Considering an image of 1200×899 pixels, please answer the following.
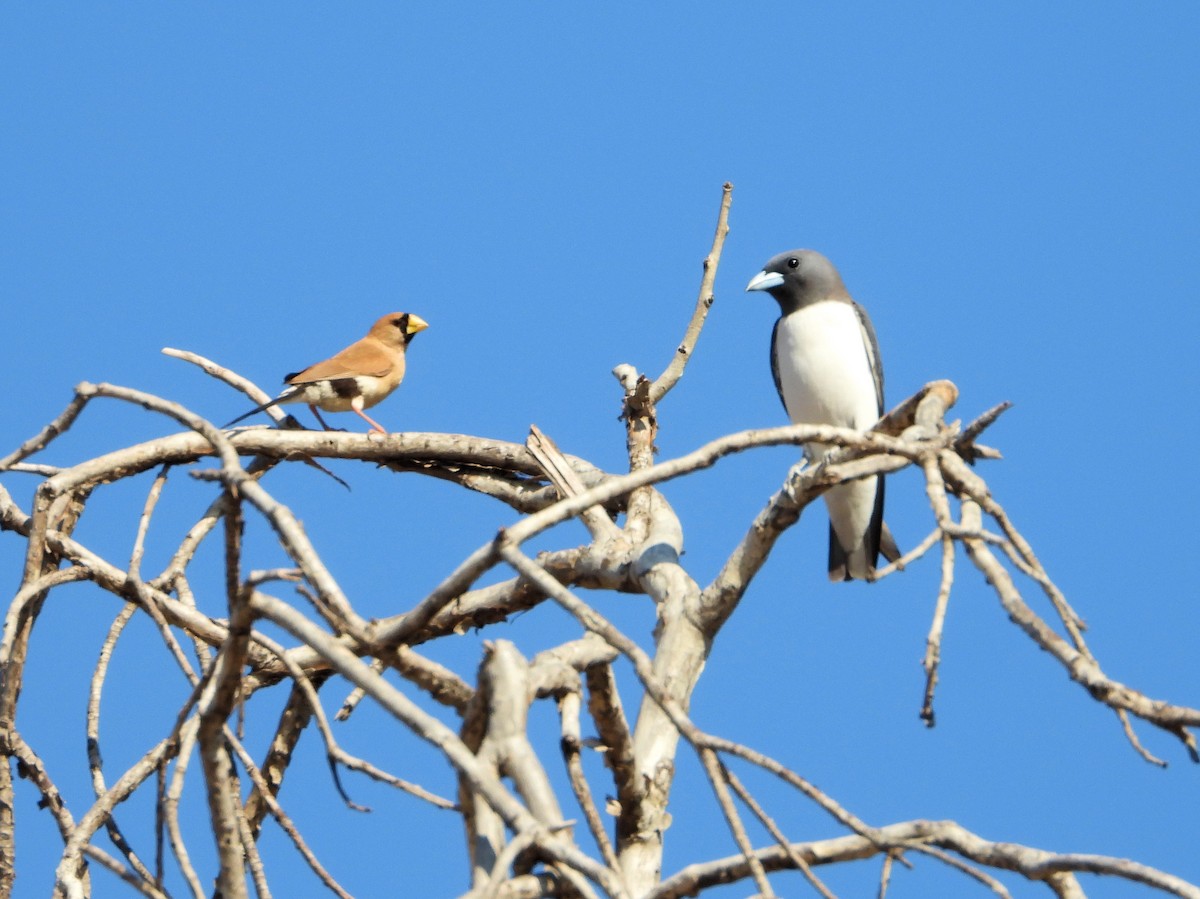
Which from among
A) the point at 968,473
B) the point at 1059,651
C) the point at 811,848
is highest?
the point at 968,473

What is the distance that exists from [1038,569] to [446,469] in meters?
3.36

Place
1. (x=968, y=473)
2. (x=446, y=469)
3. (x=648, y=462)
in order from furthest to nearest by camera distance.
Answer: (x=446, y=469)
(x=648, y=462)
(x=968, y=473)

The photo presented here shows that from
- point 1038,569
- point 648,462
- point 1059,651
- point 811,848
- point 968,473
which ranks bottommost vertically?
point 811,848

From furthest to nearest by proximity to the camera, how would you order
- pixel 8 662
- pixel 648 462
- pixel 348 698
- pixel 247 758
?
pixel 648 462, pixel 348 698, pixel 8 662, pixel 247 758

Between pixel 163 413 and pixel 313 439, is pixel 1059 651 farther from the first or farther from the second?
pixel 313 439

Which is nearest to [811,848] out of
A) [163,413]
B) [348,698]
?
[163,413]

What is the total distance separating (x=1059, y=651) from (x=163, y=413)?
1643 mm

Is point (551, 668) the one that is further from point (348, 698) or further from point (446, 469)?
point (446, 469)

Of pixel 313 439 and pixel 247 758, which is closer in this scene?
pixel 247 758

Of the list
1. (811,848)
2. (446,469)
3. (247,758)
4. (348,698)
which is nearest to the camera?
(811,848)

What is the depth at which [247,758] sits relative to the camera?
292 centimetres

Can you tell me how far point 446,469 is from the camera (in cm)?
553

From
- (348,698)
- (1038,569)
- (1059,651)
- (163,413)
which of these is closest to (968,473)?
(1038,569)

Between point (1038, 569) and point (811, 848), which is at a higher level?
point (1038, 569)
